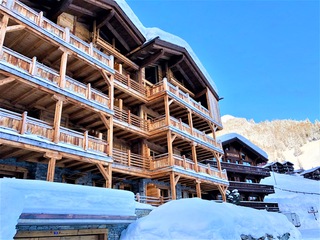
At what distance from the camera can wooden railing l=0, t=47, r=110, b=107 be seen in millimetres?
12383

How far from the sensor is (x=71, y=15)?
1983 centimetres

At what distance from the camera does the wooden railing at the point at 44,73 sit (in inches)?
488

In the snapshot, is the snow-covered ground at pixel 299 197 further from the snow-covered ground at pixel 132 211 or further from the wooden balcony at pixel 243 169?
the snow-covered ground at pixel 132 211

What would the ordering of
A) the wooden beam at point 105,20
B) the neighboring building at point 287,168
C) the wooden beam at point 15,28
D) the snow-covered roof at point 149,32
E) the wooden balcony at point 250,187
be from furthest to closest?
the neighboring building at point 287,168 → the wooden balcony at point 250,187 → the snow-covered roof at point 149,32 → the wooden beam at point 105,20 → the wooden beam at point 15,28

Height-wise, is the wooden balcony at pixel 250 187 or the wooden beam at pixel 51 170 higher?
the wooden balcony at pixel 250 187

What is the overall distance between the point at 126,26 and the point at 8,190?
713 inches

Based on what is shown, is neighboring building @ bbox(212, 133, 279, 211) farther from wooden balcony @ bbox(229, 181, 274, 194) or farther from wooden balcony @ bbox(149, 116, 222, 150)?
wooden balcony @ bbox(149, 116, 222, 150)

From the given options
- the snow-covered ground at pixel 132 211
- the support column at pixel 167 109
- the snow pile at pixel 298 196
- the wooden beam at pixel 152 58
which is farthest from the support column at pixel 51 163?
the snow pile at pixel 298 196

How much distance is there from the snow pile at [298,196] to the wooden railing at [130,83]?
33.3m

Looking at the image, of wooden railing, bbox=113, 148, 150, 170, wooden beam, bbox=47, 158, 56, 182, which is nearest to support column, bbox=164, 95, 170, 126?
wooden railing, bbox=113, 148, 150, 170

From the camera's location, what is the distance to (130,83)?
22250 millimetres

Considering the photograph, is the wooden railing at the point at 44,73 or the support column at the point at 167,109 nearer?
the wooden railing at the point at 44,73

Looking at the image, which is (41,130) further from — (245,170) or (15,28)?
(245,170)

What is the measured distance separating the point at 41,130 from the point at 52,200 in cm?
492
